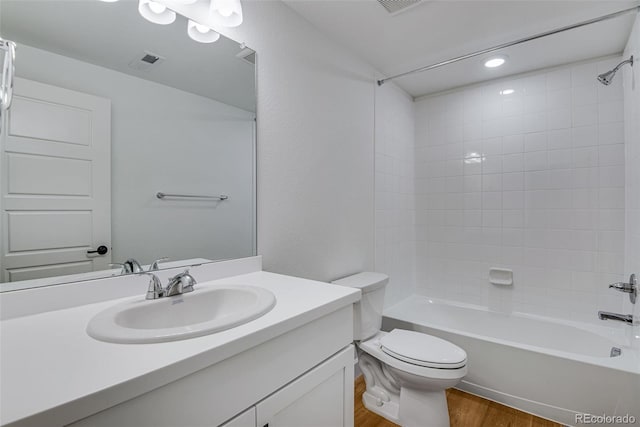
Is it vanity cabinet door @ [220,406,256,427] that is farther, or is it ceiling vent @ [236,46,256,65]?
ceiling vent @ [236,46,256,65]

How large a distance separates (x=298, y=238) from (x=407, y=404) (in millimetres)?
1068

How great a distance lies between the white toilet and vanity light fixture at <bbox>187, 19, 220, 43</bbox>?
1.41 metres

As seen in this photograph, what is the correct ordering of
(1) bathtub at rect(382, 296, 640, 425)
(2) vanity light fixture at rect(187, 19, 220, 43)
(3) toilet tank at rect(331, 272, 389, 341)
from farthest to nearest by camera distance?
(3) toilet tank at rect(331, 272, 389, 341), (1) bathtub at rect(382, 296, 640, 425), (2) vanity light fixture at rect(187, 19, 220, 43)

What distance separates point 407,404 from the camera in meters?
1.58

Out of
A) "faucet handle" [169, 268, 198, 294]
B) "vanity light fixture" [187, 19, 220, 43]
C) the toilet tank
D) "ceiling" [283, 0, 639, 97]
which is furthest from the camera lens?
the toilet tank

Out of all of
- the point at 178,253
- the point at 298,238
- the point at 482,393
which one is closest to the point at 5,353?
the point at 178,253

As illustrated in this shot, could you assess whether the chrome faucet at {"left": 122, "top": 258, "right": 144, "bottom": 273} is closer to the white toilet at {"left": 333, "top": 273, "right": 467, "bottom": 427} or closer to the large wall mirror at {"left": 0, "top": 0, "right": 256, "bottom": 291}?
the large wall mirror at {"left": 0, "top": 0, "right": 256, "bottom": 291}

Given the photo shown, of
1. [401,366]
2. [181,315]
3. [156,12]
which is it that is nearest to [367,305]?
[401,366]

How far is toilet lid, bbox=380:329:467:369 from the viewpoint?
4.77 feet

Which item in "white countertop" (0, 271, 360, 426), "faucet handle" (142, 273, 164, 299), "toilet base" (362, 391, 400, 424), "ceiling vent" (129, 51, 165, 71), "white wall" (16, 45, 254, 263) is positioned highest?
"ceiling vent" (129, 51, 165, 71)

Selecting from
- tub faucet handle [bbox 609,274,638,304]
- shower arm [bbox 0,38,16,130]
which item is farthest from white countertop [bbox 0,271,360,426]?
tub faucet handle [bbox 609,274,638,304]

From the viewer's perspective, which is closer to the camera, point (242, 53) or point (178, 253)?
point (178, 253)

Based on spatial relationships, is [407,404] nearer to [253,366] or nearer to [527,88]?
[253,366]

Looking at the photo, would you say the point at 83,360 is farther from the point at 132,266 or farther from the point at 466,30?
the point at 466,30
